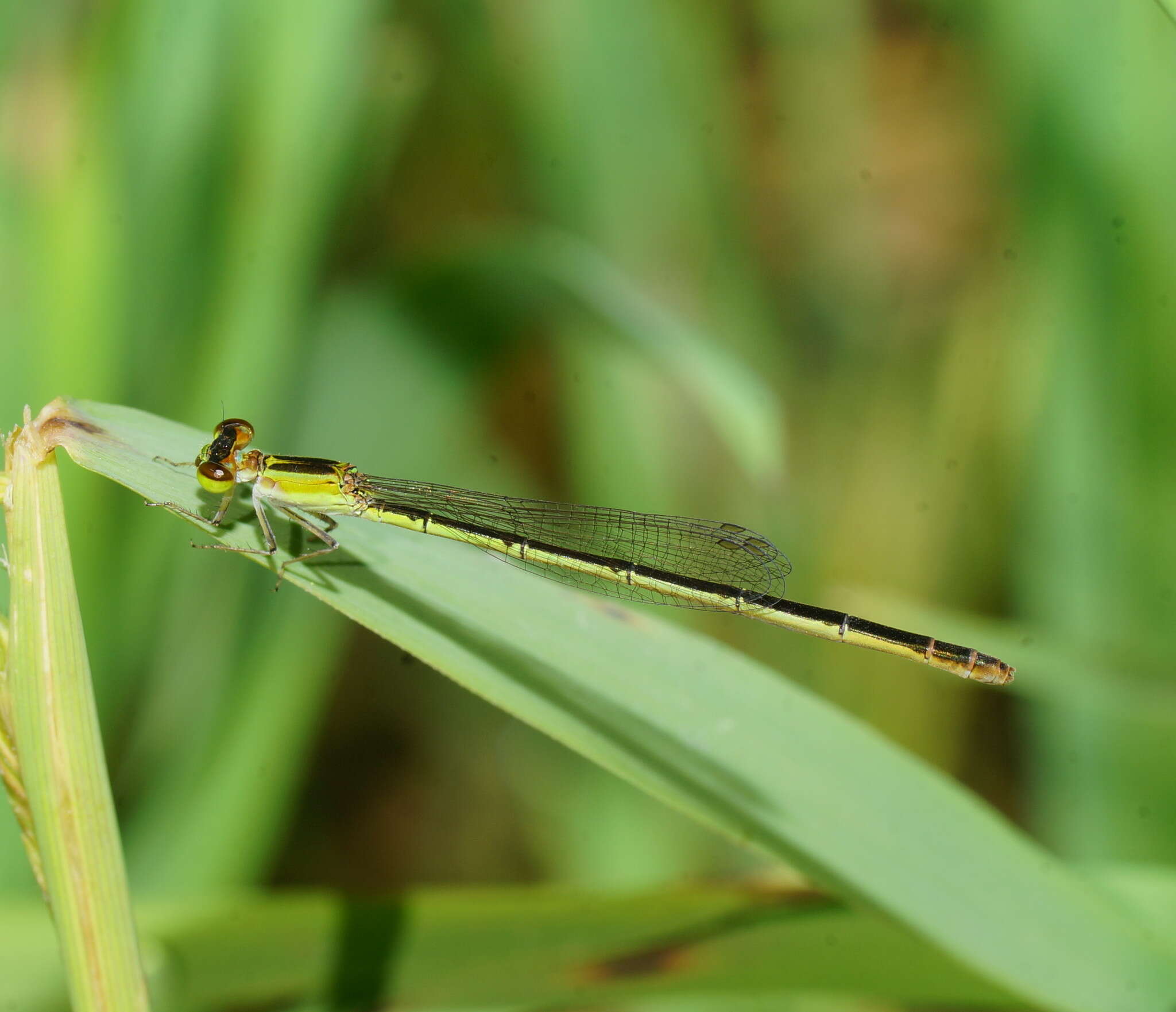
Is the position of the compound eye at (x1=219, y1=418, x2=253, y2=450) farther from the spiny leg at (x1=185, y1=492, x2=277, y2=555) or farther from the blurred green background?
the blurred green background

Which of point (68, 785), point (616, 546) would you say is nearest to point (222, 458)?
point (68, 785)

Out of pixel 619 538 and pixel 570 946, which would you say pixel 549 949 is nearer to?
pixel 570 946

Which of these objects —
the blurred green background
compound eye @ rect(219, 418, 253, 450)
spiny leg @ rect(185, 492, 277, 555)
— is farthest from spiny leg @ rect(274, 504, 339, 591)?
the blurred green background

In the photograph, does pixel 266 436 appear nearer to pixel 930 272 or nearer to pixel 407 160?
pixel 407 160

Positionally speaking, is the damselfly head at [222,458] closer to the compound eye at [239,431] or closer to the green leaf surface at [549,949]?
the compound eye at [239,431]

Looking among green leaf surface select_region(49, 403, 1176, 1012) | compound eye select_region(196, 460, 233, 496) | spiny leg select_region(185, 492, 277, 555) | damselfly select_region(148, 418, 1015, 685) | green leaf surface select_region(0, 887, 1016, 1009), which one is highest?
damselfly select_region(148, 418, 1015, 685)

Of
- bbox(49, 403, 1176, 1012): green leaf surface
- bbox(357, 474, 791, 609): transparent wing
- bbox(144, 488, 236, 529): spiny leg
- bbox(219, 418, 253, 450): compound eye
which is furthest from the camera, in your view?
bbox(357, 474, 791, 609): transparent wing

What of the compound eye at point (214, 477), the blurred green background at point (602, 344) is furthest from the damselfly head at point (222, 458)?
the blurred green background at point (602, 344)
